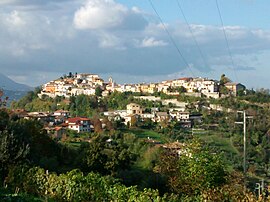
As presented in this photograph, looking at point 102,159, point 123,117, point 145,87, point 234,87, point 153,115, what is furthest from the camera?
point 145,87

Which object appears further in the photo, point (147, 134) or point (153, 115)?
point (153, 115)

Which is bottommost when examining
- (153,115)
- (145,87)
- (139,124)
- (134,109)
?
(139,124)

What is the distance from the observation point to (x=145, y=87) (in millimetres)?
104750

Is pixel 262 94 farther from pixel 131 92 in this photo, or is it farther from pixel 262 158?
pixel 262 158

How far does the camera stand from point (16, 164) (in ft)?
50.4

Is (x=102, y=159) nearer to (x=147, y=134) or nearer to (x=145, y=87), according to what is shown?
(x=147, y=134)

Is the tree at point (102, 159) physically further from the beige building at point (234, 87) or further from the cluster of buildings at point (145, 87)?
the beige building at point (234, 87)

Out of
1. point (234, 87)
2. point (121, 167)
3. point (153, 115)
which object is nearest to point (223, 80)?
point (234, 87)

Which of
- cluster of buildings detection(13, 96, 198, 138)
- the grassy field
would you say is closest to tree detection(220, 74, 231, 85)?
cluster of buildings detection(13, 96, 198, 138)

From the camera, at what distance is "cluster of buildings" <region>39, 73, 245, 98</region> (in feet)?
314

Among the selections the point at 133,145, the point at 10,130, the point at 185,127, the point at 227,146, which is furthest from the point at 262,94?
the point at 10,130

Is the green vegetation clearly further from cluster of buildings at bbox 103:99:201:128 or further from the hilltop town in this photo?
cluster of buildings at bbox 103:99:201:128

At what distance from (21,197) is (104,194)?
1912 millimetres

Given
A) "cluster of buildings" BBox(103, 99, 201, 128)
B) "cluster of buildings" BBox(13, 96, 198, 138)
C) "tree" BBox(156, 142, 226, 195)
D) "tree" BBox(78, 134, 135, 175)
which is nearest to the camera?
"tree" BBox(156, 142, 226, 195)
